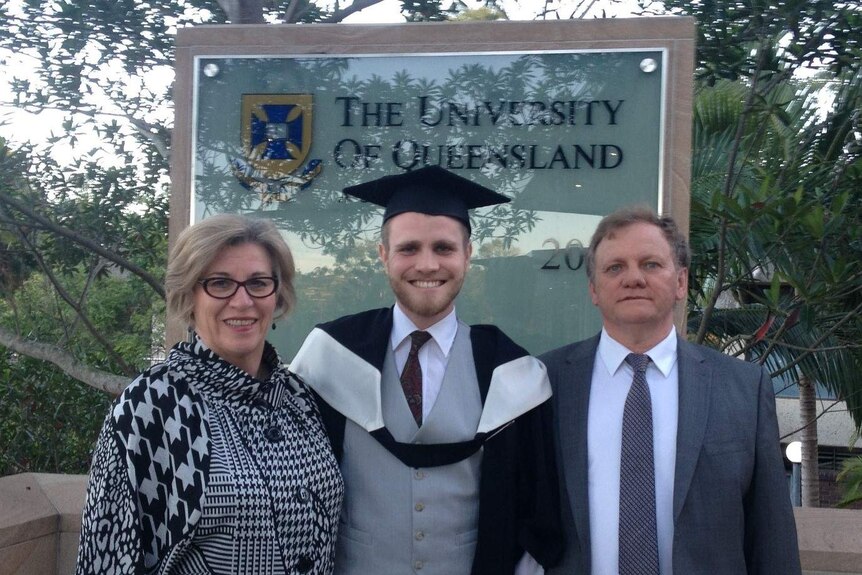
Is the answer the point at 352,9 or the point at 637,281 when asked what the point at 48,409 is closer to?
the point at 352,9

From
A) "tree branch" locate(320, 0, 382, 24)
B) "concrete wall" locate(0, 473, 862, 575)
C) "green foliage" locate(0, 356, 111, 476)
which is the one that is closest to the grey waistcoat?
"concrete wall" locate(0, 473, 862, 575)

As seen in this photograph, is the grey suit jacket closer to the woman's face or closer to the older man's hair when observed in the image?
the older man's hair

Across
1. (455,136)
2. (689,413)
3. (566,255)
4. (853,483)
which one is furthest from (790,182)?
(853,483)

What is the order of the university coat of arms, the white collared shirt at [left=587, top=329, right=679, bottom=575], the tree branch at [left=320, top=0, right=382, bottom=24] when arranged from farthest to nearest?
the tree branch at [left=320, top=0, right=382, bottom=24] < the university coat of arms < the white collared shirt at [left=587, top=329, right=679, bottom=575]

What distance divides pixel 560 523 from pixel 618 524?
166 millimetres

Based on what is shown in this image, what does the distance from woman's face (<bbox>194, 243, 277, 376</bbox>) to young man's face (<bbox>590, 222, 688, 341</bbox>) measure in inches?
37.4

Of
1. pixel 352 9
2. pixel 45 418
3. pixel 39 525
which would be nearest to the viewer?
pixel 39 525

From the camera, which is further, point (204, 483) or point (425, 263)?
point (425, 263)

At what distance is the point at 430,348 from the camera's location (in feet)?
8.96

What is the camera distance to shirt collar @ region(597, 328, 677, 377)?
8.82ft

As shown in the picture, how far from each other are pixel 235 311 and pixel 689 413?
1.23 meters

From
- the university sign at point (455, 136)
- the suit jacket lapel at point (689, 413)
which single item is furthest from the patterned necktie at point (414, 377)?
the university sign at point (455, 136)

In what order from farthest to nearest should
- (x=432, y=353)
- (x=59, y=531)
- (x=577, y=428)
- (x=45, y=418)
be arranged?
1. (x=45, y=418)
2. (x=59, y=531)
3. (x=432, y=353)
4. (x=577, y=428)

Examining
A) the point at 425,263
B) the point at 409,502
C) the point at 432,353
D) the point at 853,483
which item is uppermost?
the point at 425,263
